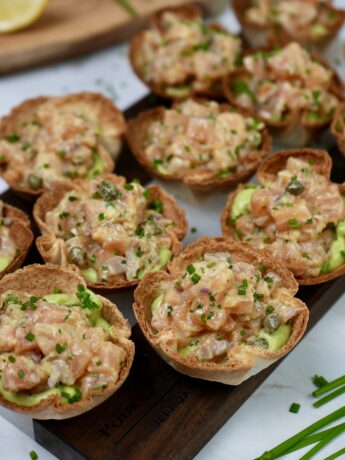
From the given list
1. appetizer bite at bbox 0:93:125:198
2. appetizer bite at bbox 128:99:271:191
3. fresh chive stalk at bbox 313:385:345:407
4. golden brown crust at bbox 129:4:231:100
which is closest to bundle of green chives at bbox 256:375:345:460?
fresh chive stalk at bbox 313:385:345:407

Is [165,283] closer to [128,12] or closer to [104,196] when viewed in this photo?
[104,196]

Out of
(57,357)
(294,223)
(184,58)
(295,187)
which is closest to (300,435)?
(294,223)

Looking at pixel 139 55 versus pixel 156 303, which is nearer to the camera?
pixel 156 303

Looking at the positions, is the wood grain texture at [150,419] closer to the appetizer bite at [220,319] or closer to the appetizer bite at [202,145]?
the appetizer bite at [220,319]

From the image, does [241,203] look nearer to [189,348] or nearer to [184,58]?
[189,348]

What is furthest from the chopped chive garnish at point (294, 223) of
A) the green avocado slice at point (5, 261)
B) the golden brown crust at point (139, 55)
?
the golden brown crust at point (139, 55)
